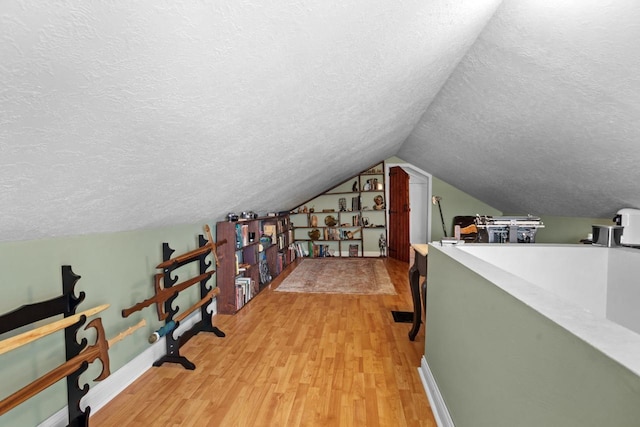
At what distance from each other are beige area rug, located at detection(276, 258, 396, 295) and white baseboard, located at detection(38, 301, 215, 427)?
6.56 feet

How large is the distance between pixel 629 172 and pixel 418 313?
1966 millimetres

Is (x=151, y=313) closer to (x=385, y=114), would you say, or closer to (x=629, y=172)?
(x=385, y=114)

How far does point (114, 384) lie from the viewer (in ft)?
6.34

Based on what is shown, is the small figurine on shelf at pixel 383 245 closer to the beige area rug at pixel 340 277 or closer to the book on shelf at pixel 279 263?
the beige area rug at pixel 340 277

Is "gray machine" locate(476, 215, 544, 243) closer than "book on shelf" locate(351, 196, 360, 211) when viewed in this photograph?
Yes

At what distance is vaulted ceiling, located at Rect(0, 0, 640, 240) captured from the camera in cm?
81

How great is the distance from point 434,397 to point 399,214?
471 cm

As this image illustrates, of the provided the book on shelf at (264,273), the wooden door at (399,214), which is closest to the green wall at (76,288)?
the book on shelf at (264,273)

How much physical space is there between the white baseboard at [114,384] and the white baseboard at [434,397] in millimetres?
2015

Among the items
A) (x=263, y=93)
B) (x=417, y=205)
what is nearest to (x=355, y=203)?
(x=417, y=205)

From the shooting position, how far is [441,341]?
1.74 meters

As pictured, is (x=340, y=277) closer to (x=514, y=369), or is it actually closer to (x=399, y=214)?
(x=399, y=214)

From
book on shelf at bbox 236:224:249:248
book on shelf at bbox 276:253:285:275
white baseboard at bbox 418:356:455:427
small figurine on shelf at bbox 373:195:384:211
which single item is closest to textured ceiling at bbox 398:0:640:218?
white baseboard at bbox 418:356:455:427

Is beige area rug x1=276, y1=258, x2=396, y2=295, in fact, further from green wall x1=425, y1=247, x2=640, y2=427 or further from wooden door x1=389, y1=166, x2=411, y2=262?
green wall x1=425, y1=247, x2=640, y2=427
